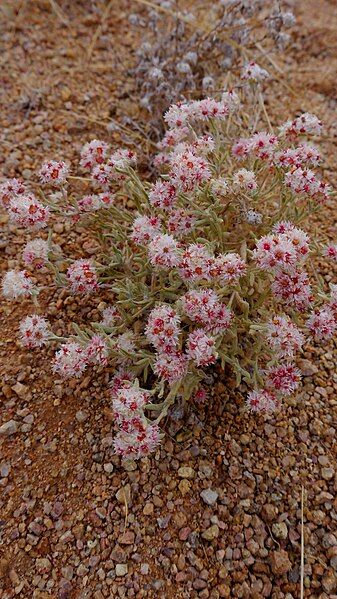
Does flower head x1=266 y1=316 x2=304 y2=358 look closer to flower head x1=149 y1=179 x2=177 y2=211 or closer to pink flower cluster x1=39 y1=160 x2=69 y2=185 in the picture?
flower head x1=149 y1=179 x2=177 y2=211

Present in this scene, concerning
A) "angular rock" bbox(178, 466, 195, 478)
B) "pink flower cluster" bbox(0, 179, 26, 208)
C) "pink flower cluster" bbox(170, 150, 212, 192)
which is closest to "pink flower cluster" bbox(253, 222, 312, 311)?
"pink flower cluster" bbox(170, 150, 212, 192)

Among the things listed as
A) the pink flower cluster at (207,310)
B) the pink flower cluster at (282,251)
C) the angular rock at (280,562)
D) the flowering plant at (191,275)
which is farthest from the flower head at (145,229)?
the angular rock at (280,562)

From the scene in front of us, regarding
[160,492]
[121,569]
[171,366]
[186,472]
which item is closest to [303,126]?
[171,366]

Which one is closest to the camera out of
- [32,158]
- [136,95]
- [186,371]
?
[186,371]

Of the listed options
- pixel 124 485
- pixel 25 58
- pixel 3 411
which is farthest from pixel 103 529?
pixel 25 58

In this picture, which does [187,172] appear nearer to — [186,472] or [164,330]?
[164,330]

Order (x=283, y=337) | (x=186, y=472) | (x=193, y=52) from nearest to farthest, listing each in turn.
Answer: (x=283, y=337)
(x=186, y=472)
(x=193, y=52)

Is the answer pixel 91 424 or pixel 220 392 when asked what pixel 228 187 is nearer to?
pixel 220 392

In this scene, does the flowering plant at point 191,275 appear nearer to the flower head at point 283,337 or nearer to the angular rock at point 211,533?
the flower head at point 283,337
